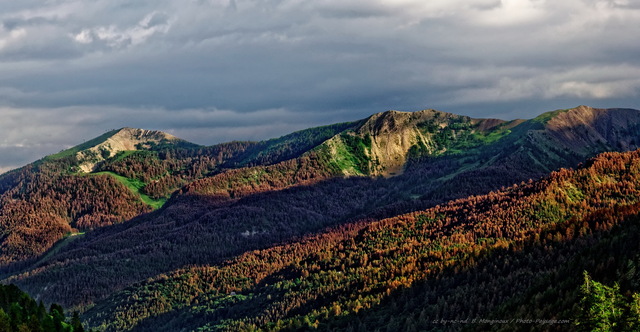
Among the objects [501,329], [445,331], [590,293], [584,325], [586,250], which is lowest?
[445,331]

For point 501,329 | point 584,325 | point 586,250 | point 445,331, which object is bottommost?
point 445,331

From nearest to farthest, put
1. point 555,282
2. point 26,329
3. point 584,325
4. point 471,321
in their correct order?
Result: point 584,325 → point 26,329 → point 555,282 → point 471,321

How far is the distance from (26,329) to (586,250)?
530 ft

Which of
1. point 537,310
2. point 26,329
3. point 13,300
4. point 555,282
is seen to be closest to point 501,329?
point 537,310

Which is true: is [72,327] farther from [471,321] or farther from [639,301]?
[639,301]

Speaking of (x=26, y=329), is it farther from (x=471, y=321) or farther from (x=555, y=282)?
(x=555, y=282)

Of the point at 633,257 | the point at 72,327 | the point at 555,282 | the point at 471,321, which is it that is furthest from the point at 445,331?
the point at 72,327

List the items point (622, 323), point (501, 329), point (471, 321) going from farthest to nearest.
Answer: point (471, 321), point (501, 329), point (622, 323)

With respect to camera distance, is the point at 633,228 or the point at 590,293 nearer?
the point at 590,293

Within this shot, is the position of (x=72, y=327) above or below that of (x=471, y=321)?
above

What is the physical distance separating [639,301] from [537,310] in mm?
84827

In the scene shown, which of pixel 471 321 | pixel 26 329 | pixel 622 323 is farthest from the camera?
pixel 471 321

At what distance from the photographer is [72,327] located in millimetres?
183500

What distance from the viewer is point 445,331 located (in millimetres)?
197125
